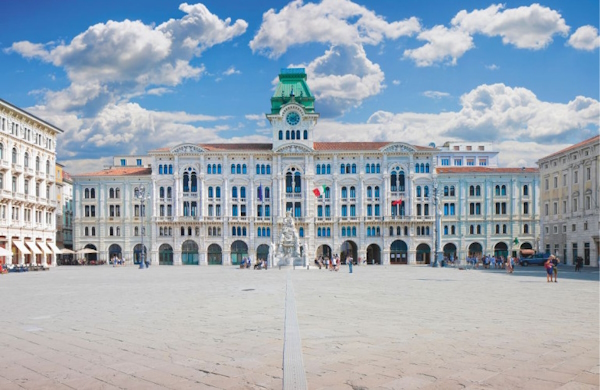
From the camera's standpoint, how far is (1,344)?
13.3m

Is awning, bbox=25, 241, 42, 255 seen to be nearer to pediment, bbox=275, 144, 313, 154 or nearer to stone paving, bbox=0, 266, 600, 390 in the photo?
pediment, bbox=275, 144, 313, 154

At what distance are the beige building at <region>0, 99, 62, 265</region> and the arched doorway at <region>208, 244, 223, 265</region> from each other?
21.5 m

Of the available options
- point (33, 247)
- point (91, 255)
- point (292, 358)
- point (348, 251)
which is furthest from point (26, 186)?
point (292, 358)

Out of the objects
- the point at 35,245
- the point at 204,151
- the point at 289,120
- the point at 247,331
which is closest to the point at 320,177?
the point at 289,120

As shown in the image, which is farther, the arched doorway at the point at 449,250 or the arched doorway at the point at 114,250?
the arched doorway at the point at 449,250

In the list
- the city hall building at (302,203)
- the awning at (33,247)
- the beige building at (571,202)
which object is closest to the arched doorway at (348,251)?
the city hall building at (302,203)

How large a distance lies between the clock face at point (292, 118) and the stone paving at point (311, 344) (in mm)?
66619

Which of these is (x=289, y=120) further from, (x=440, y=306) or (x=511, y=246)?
(x=440, y=306)

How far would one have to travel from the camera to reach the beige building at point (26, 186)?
60844mm

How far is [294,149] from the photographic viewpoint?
286ft

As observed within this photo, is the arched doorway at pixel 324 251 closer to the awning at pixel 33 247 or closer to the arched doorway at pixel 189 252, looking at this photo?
the arched doorway at pixel 189 252

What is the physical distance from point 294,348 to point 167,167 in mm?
77976

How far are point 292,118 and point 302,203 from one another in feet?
40.4

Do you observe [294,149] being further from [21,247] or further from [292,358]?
[292,358]
